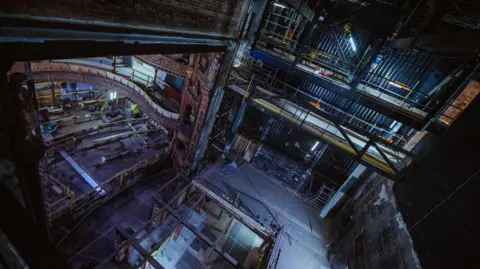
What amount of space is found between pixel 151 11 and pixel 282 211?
10085 mm

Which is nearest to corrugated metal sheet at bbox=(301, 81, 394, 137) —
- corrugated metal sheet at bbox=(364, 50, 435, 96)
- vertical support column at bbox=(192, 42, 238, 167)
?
corrugated metal sheet at bbox=(364, 50, 435, 96)

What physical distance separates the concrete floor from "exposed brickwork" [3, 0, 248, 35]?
7.73 meters

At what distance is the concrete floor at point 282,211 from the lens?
8961 millimetres

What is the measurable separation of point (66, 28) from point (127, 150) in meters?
12.8

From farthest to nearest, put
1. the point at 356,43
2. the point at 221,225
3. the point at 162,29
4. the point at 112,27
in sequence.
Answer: the point at 221,225
the point at 356,43
the point at 162,29
the point at 112,27

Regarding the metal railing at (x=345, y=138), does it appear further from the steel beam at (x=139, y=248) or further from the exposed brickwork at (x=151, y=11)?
the steel beam at (x=139, y=248)

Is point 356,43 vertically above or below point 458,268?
above

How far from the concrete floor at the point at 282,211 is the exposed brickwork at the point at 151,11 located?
304 inches

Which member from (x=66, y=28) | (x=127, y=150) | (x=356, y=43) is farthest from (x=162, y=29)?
(x=127, y=150)

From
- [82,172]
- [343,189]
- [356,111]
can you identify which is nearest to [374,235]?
[343,189]

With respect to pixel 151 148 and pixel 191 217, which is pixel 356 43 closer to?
pixel 191 217

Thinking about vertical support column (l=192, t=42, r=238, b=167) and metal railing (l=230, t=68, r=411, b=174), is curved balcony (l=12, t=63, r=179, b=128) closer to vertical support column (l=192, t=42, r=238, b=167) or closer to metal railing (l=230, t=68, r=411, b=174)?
vertical support column (l=192, t=42, r=238, b=167)

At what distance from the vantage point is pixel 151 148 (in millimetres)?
14547

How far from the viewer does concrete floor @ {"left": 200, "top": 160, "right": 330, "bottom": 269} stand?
896 centimetres
